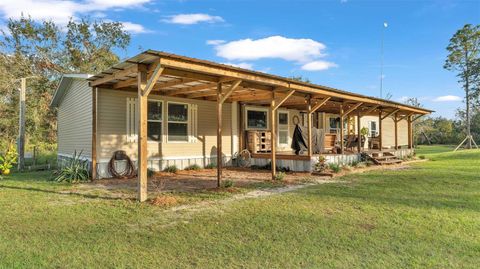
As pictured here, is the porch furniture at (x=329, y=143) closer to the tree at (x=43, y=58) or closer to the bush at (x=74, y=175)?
the bush at (x=74, y=175)

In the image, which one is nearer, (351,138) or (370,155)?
(370,155)

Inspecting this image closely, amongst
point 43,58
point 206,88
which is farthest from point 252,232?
point 43,58

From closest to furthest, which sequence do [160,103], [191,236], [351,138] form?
[191,236]
[160,103]
[351,138]

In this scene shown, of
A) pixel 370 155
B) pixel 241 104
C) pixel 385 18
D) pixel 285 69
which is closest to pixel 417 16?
pixel 385 18

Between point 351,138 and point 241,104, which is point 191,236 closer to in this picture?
point 241,104

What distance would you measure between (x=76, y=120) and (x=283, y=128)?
8255mm

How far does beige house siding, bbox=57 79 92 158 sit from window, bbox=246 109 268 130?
228 inches

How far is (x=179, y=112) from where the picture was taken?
1012 centimetres

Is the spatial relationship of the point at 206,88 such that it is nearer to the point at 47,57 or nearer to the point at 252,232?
the point at 252,232

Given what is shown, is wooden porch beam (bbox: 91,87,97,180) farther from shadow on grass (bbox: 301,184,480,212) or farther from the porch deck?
shadow on grass (bbox: 301,184,480,212)

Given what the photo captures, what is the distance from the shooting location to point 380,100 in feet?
40.9

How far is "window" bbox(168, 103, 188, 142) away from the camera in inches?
389

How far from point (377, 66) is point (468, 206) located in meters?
18.2

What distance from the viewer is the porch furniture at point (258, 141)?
11539 millimetres
